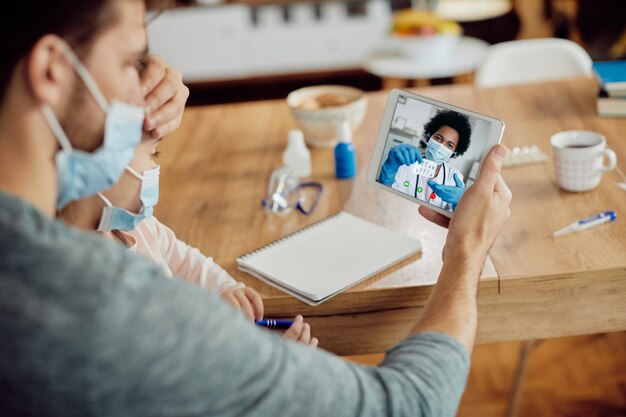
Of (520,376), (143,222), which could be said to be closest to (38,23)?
(143,222)

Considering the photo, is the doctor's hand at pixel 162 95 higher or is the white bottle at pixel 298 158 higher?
the doctor's hand at pixel 162 95

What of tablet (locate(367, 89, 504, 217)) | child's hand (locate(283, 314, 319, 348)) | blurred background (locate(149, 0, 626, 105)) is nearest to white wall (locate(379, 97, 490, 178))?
tablet (locate(367, 89, 504, 217))

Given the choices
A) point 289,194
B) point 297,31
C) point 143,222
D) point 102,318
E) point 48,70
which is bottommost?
point 297,31

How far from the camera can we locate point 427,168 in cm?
130

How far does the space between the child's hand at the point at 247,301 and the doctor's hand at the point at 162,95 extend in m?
0.28

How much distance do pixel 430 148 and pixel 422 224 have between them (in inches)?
7.1

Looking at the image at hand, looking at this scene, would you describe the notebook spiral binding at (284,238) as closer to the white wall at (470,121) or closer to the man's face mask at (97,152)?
the white wall at (470,121)

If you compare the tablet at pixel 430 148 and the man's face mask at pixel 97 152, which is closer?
the man's face mask at pixel 97 152

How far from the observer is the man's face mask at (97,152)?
840 millimetres

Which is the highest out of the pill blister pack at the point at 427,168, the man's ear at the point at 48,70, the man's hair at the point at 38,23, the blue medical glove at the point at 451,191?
the man's hair at the point at 38,23

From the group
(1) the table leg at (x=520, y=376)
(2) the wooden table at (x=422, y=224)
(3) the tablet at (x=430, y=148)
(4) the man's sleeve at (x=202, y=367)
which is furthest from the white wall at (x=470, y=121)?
(1) the table leg at (x=520, y=376)

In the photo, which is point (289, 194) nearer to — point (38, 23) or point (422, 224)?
point (422, 224)

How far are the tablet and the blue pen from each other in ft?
1.06

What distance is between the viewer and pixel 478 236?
113 centimetres
